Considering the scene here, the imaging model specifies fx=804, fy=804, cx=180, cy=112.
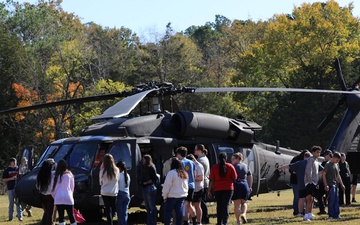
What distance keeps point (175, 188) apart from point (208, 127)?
4.78 m

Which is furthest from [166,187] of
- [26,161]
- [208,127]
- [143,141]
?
[26,161]

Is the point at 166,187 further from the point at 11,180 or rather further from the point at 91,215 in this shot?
the point at 11,180

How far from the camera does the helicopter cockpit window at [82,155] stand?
17969 millimetres

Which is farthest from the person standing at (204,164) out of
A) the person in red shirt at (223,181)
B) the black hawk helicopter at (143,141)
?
the black hawk helicopter at (143,141)

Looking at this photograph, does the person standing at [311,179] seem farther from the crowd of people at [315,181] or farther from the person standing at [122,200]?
the person standing at [122,200]

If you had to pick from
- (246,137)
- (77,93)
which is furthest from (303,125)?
(246,137)

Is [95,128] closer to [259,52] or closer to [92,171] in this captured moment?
[92,171]

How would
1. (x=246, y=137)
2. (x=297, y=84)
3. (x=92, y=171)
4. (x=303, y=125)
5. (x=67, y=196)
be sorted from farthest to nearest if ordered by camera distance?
(x=297, y=84)
(x=303, y=125)
(x=246, y=137)
(x=92, y=171)
(x=67, y=196)

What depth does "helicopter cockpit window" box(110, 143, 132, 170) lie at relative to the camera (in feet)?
59.3

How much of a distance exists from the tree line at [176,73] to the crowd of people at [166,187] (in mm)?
36119

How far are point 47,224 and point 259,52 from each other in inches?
1958

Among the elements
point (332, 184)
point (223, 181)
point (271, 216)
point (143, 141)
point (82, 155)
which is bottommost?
point (271, 216)

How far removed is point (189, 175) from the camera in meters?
16.1

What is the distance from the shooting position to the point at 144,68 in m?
58.3
